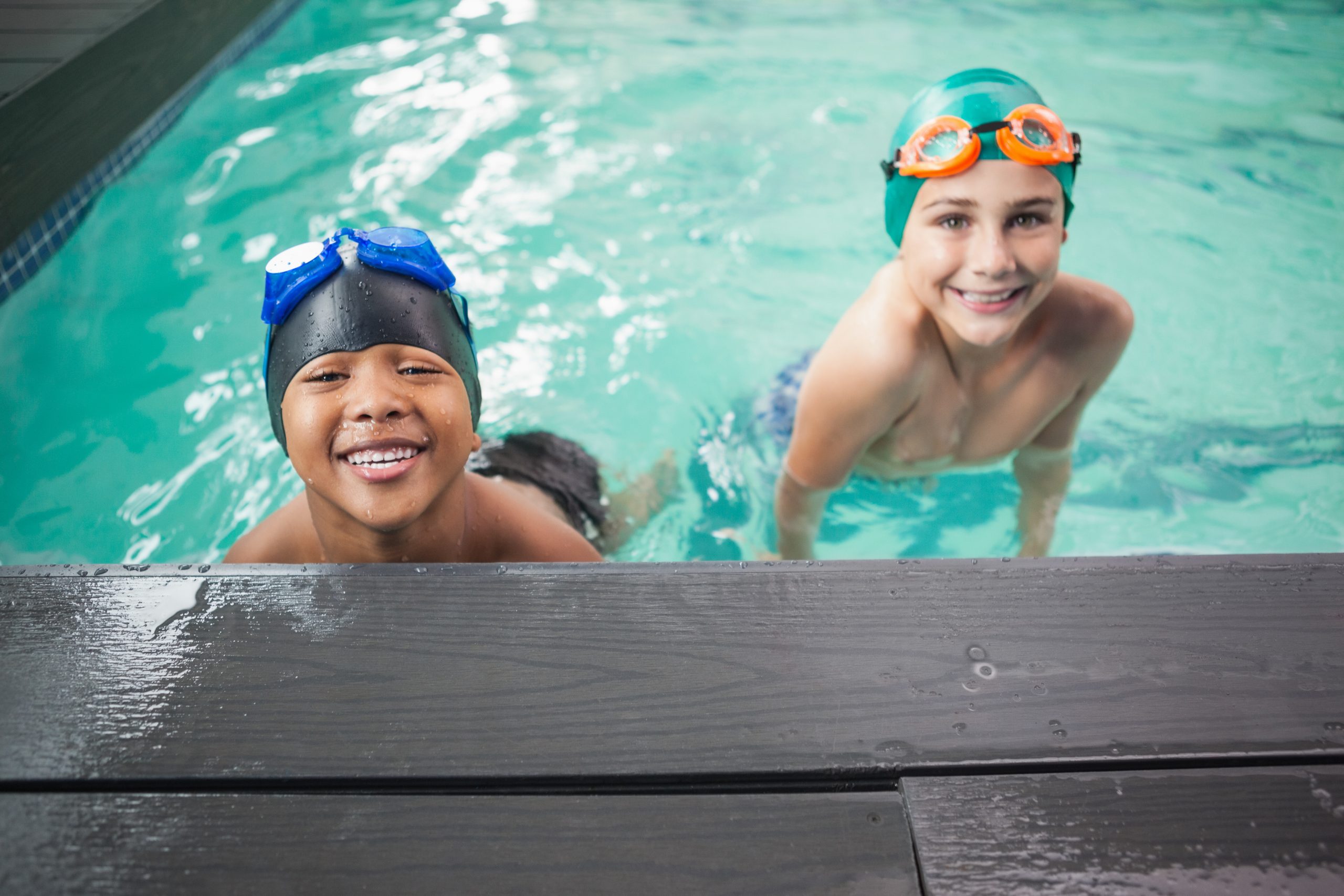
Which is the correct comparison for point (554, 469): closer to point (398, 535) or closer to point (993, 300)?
point (398, 535)

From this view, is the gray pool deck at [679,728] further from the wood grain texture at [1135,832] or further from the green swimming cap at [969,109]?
the green swimming cap at [969,109]

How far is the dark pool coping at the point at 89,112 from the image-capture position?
4.70 m

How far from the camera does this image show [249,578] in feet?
6.13

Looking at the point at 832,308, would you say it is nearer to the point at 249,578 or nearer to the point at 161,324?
the point at 161,324

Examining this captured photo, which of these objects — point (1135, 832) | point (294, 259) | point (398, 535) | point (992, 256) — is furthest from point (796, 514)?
point (1135, 832)

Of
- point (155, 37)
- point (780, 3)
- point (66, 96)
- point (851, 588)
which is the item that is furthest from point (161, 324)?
point (780, 3)

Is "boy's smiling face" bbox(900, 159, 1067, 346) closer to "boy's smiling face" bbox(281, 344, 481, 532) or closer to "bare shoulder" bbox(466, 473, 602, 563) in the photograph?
"bare shoulder" bbox(466, 473, 602, 563)

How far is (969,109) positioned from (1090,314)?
2.92 ft

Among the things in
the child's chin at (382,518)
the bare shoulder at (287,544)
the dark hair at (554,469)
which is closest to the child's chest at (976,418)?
the dark hair at (554,469)

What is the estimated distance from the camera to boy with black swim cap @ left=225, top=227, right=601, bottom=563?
2088 millimetres

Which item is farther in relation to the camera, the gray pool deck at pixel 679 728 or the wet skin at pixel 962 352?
the wet skin at pixel 962 352

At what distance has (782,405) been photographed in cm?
419

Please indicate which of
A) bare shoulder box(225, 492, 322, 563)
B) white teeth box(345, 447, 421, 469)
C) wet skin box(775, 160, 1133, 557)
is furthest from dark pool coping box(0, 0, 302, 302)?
wet skin box(775, 160, 1133, 557)

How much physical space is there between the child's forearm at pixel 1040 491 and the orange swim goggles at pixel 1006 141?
4.44 feet
